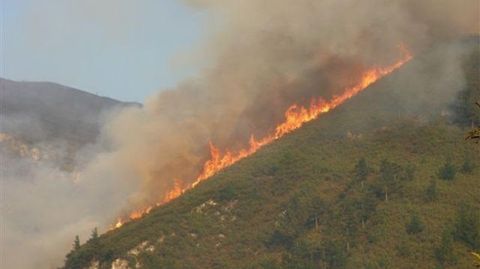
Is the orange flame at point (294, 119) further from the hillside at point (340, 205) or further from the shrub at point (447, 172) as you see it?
the shrub at point (447, 172)

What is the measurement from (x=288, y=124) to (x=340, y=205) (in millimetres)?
36130

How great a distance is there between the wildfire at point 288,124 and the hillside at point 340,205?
9.16 m

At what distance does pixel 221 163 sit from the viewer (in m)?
109

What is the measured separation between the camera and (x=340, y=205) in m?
79.8

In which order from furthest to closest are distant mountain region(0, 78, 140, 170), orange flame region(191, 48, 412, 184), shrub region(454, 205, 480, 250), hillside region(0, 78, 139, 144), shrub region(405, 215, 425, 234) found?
1. hillside region(0, 78, 139, 144)
2. distant mountain region(0, 78, 140, 170)
3. orange flame region(191, 48, 412, 184)
4. shrub region(405, 215, 425, 234)
5. shrub region(454, 205, 480, 250)

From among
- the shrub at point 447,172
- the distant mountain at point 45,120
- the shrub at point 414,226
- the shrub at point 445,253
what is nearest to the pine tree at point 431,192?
the shrub at point 447,172

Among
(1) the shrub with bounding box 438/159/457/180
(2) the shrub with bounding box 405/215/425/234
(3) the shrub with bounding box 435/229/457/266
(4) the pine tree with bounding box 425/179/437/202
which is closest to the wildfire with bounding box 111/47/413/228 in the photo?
(1) the shrub with bounding box 438/159/457/180

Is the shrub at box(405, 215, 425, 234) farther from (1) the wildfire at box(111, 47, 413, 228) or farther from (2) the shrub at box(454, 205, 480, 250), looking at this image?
(1) the wildfire at box(111, 47, 413, 228)

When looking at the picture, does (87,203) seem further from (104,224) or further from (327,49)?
(327,49)

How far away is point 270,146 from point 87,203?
1501 inches

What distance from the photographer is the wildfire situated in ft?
352

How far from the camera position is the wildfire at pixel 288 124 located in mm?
107188

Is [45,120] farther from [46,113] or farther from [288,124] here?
[288,124]

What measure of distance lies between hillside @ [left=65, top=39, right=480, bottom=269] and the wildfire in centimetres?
916
